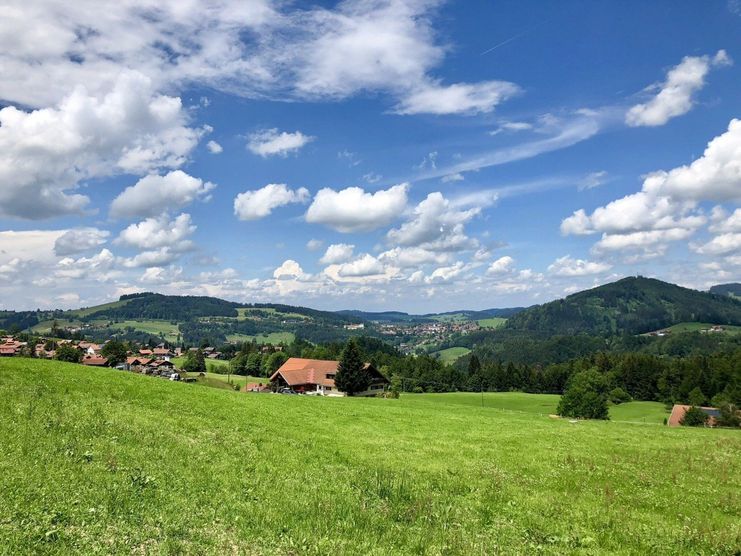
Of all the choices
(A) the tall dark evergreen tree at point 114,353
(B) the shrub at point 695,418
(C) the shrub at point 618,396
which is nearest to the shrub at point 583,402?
(B) the shrub at point 695,418

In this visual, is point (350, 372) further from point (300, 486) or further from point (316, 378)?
point (300, 486)

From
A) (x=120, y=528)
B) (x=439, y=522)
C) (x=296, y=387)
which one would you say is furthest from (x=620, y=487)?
(x=296, y=387)

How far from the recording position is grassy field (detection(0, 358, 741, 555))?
10.3m

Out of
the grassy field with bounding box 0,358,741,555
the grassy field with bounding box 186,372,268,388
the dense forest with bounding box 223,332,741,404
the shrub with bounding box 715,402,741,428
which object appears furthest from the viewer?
the dense forest with bounding box 223,332,741,404

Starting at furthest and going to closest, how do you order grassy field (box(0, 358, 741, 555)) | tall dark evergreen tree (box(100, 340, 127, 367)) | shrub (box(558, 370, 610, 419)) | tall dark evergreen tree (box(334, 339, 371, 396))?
1. tall dark evergreen tree (box(100, 340, 127, 367))
2. shrub (box(558, 370, 610, 419))
3. tall dark evergreen tree (box(334, 339, 371, 396))
4. grassy field (box(0, 358, 741, 555))

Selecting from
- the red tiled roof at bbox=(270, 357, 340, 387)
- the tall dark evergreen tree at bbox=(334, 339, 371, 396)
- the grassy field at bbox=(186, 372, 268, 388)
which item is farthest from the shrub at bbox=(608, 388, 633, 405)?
the grassy field at bbox=(186, 372, 268, 388)

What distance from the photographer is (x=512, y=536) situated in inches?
472

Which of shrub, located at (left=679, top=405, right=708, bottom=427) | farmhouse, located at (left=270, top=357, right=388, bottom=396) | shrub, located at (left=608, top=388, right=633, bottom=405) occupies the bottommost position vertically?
shrub, located at (left=608, top=388, right=633, bottom=405)

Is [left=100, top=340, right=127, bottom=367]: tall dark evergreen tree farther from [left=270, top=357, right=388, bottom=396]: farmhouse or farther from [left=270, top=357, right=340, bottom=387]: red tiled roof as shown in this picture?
[left=270, top=357, right=388, bottom=396]: farmhouse

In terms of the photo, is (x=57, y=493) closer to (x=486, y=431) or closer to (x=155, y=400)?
(x=155, y=400)

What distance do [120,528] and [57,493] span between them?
8.44ft

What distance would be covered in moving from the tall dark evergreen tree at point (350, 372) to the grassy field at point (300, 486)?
79.9 meters

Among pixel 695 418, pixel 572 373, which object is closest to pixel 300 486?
pixel 695 418

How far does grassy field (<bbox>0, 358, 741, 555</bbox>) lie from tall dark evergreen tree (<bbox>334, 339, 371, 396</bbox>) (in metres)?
79.9
